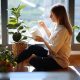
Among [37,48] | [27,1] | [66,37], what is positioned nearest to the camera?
[66,37]

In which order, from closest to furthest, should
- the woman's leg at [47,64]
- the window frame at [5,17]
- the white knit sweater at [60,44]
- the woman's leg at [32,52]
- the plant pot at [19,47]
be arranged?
the white knit sweater at [60,44] < the woman's leg at [47,64] < the woman's leg at [32,52] < the plant pot at [19,47] < the window frame at [5,17]

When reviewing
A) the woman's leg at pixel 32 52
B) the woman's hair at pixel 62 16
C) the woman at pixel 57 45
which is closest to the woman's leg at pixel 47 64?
the woman at pixel 57 45

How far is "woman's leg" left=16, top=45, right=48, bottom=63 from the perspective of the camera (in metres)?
3.17

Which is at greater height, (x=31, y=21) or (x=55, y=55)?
(x=31, y=21)

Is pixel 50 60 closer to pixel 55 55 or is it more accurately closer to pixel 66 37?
pixel 55 55

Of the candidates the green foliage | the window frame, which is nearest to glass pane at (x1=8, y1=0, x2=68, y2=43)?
the window frame

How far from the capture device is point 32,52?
3.19 meters

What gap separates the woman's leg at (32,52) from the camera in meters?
3.17

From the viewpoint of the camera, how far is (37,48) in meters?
3.20

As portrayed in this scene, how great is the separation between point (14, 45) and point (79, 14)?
1.28 m

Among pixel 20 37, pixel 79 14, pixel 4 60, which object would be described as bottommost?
pixel 4 60

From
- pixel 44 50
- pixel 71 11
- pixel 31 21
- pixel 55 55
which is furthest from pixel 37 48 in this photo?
pixel 71 11

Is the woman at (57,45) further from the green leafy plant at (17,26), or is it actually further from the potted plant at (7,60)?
the green leafy plant at (17,26)

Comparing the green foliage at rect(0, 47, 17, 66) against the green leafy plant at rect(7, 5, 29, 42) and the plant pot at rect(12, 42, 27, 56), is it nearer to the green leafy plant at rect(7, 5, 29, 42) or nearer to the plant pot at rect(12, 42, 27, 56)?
the plant pot at rect(12, 42, 27, 56)
